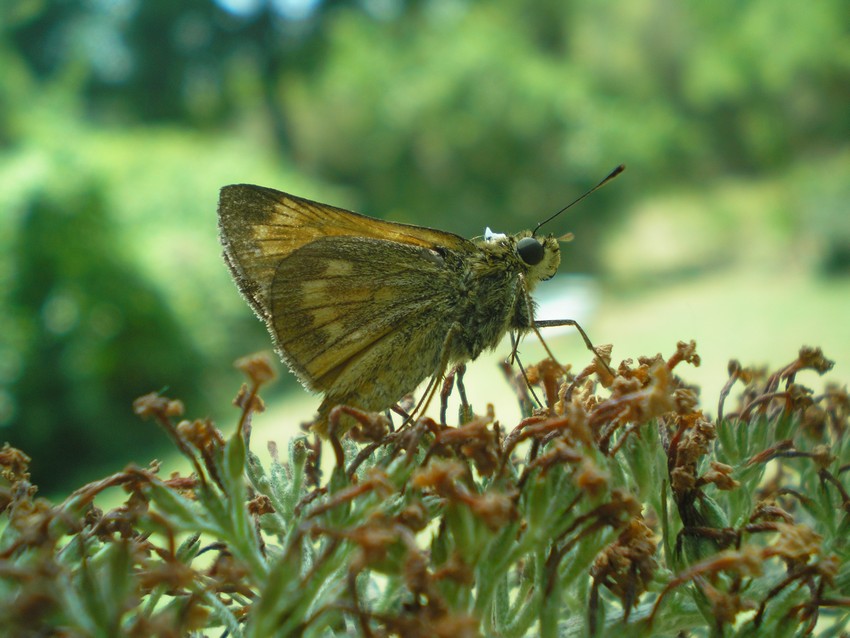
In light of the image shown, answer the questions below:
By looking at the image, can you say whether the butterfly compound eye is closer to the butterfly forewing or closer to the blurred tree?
the butterfly forewing

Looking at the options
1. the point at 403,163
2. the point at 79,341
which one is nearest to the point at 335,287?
the point at 79,341

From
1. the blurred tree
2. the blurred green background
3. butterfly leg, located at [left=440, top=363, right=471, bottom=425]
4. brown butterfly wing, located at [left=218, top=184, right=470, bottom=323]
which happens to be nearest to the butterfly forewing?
brown butterfly wing, located at [left=218, top=184, right=470, bottom=323]

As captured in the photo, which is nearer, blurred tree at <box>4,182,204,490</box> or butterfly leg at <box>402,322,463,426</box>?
butterfly leg at <box>402,322,463,426</box>

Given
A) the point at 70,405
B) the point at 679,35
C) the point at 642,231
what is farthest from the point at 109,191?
the point at 679,35

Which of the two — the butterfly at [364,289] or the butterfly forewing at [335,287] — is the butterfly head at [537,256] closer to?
the butterfly at [364,289]

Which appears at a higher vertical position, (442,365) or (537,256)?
(537,256)

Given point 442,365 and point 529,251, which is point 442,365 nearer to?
point 442,365

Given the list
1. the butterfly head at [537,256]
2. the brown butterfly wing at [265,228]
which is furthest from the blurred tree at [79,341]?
the butterfly head at [537,256]
